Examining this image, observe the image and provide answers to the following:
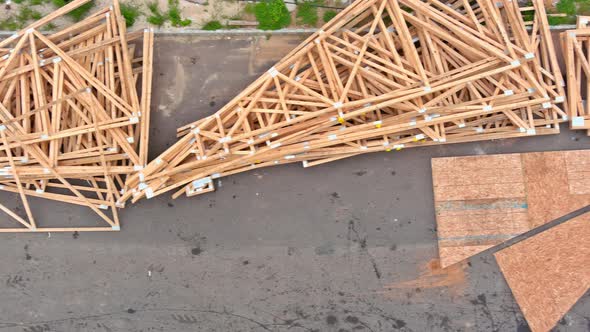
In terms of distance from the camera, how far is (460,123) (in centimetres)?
733

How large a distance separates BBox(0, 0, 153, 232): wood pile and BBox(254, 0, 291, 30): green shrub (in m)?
2.41

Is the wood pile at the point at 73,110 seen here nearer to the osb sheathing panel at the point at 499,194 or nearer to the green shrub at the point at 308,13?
the green shrub at the point at 308,13

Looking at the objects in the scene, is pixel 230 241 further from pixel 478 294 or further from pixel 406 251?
pixel 478 294

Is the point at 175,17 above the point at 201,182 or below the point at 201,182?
above

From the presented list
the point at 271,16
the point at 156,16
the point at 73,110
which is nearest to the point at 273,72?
the point at 271,16

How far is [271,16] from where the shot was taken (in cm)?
805

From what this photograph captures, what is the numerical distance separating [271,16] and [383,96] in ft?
10.4

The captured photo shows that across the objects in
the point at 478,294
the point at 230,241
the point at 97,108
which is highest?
the point at 97,108

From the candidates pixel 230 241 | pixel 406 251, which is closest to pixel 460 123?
pixel 406 251

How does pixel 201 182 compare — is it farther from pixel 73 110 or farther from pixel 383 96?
pixel 383 96

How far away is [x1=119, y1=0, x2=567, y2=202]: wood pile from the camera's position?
7129mm

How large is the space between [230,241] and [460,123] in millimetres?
5438

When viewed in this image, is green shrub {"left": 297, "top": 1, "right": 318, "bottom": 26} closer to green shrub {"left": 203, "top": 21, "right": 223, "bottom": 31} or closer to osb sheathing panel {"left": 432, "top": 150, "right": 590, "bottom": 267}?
green shrub {"left": 203, "top": 21, "right": 223, "bottom": 31}

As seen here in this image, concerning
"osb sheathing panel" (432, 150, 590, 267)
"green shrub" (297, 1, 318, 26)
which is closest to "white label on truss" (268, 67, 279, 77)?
"green shrub" (297, 1, 318, 26)
